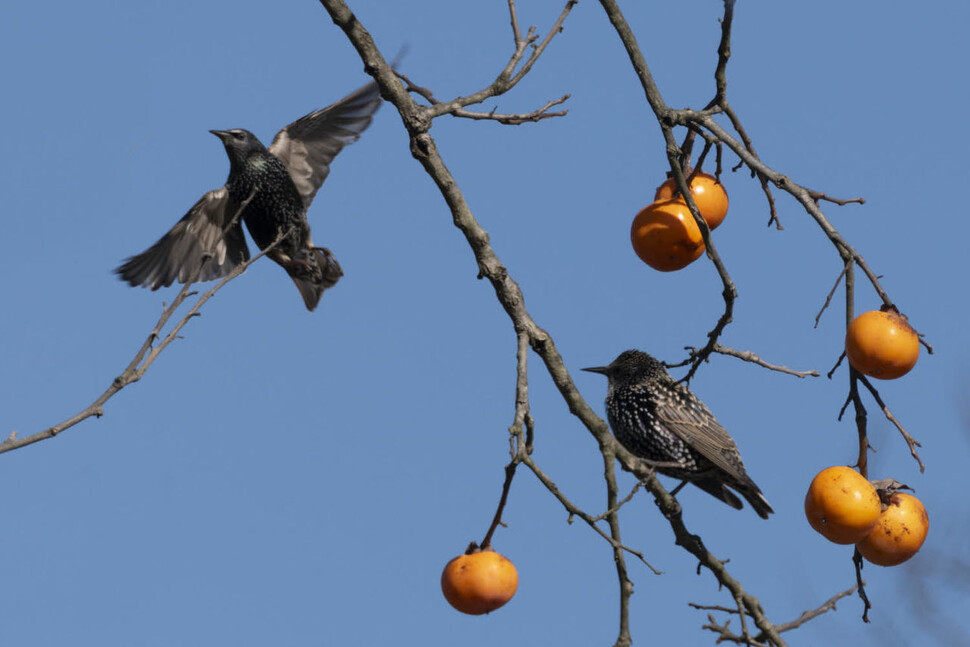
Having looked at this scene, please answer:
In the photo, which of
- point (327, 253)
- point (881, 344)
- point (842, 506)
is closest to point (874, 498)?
point (842, 506)

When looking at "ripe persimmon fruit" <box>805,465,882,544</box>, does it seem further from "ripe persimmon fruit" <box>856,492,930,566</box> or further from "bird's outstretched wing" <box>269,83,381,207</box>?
"bird's outstretched wing" <box>269,83,381,207</box>

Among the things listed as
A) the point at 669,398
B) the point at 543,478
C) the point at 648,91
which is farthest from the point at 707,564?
the point at 669,398

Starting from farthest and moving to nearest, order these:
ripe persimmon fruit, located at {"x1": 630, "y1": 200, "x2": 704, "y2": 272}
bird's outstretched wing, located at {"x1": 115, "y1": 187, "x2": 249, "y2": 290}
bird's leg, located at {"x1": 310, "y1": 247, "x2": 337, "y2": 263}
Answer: bird's leg, located at {"x1": 310, "y1": 247, "x2": 337, "y2": 263} < bird's outstretched wing, located at {"x1": 115, "y1": 187, "x2": 249, "y2": 290} < ripe persimmon fruit, located at {"x1": 630, "y1": 200, "x2": 704, "y2": 272}

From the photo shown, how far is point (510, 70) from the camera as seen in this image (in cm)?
389

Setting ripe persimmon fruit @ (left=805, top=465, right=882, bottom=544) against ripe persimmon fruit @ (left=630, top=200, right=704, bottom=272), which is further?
Result: ripe persimmon fruit @ (left=630, top=200, right=704, bottom=272)

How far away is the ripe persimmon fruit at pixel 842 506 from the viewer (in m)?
3.42

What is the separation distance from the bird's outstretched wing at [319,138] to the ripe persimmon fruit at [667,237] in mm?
2725

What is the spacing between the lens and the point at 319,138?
652cm

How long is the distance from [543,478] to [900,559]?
1241 millimetres

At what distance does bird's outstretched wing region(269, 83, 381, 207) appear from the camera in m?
6.46

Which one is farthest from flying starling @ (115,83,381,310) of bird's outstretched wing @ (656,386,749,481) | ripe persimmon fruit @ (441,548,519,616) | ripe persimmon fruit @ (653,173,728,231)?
ripe persimmon fruit @ (441,548,519,616)

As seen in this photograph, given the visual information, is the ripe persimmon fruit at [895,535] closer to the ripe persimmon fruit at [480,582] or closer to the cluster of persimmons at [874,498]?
the cluster of persimmons at [874,498]

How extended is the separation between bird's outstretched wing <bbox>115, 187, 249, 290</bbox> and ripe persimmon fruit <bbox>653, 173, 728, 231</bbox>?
101 inches

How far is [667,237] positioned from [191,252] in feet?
9.41
